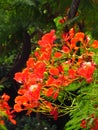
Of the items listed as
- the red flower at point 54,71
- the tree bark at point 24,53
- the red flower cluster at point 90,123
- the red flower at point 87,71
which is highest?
the tree bark at point 24,53

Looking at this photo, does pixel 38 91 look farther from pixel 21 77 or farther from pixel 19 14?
pixel 19 14

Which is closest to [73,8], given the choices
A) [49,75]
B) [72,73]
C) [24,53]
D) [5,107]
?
[5,107]

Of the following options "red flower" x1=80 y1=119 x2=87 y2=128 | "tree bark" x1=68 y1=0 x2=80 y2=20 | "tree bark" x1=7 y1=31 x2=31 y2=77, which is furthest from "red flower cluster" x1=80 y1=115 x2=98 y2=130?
"tree bark" x1=7 y1=31 x2=31 y2=77

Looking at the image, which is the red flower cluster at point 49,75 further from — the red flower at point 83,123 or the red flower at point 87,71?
the red flower at point 83,123

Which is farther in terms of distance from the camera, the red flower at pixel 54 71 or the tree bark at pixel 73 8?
the tree bark at pixel 73 8

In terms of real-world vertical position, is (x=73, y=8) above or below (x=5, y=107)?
above

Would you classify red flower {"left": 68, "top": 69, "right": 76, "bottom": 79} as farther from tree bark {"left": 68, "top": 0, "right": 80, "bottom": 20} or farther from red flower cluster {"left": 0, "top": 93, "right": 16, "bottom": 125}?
tree bark {"left": 68, "top": 0, "right": 80, "bottom": 20}

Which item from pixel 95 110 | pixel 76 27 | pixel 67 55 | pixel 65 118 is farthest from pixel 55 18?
pixel 95 110

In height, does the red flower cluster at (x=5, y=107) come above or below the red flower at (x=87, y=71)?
above

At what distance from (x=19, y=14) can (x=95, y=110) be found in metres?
2.60

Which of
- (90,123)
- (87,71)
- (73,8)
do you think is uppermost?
(73,8)

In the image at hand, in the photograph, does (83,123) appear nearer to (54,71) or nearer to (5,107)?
(54,71)

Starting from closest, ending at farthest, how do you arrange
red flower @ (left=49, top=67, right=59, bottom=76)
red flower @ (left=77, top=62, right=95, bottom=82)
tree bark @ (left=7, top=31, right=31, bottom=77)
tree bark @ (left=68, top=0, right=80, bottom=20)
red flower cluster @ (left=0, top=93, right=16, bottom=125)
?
red flower @ (left=77, top=62, right=95, bottom=82) → red flower @ (left=49, top=67, right=59, bottom=76) → red flower cluster @ (left=0, top=93, right=16, bottom=125) → tree bark @ (left=68, top=0, right=80, bottom=20) → tree bark @ (left=7, top=31, right=31, bottom=77)

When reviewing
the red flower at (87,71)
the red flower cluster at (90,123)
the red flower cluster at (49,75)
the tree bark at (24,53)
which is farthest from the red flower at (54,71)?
the tree bark at (24,53)
